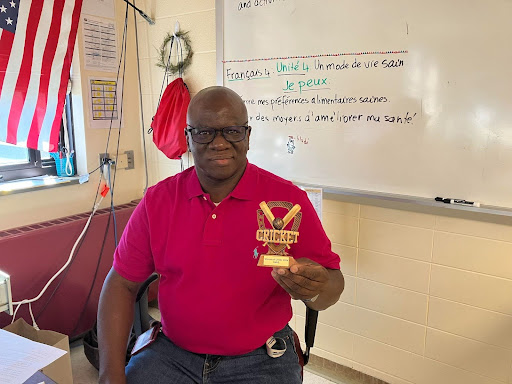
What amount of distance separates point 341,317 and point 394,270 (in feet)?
1.34

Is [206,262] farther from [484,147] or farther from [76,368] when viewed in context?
[76,368]

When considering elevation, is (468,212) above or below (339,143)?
below

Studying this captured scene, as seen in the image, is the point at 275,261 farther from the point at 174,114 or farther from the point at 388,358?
the point at 174,114

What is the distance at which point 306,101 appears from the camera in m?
1.99

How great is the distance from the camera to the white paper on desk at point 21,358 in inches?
37.1

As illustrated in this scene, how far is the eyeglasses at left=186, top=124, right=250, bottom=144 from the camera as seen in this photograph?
1321 mm

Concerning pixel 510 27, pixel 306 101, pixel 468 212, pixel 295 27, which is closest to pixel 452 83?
pixel 510 27

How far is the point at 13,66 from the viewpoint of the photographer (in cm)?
218

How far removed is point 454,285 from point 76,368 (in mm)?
2010

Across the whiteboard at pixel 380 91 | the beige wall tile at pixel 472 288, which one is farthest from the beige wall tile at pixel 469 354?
the whiteboard at pixel 380 91

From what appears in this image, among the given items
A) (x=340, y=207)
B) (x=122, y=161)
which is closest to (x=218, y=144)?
(x=340, y=207)

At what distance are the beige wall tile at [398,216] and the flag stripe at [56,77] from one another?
1.80 metres

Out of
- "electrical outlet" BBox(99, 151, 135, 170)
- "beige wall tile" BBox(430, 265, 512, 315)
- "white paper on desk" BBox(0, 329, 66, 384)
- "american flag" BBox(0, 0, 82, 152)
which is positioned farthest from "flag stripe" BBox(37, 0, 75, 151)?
"beige wall tile" BBox(430, 265, 512, 315)

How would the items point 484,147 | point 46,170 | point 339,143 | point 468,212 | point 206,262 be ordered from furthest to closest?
point 46,170 < point 339,143 < point 468,212 < point 484,147 < point 206,262
